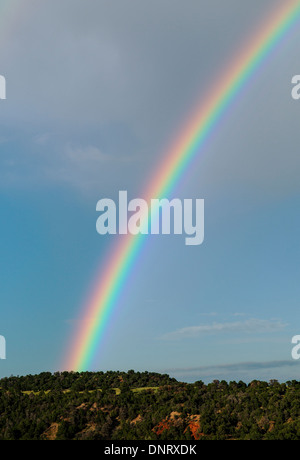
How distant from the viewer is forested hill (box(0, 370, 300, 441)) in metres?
59.9

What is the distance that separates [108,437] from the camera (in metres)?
61.9

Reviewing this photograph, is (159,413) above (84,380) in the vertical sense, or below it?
below

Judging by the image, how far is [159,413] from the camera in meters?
65.1

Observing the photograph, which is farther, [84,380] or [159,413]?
[84,380]

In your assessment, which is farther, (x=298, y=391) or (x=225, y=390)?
(x=225, y=390)

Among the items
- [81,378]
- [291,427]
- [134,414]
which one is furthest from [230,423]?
[81,378]

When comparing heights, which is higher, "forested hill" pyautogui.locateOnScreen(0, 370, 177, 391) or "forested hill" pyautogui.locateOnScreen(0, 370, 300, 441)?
"forested hill" pyautogui.locateOnScreen(0, 370, 177, 391)

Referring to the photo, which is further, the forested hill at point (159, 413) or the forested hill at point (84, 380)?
the forested hill at point (84, 380)

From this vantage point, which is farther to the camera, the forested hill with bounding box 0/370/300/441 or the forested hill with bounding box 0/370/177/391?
the forested hill with bounding box 0/370/177/391

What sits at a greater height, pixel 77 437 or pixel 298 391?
pixel 298 391

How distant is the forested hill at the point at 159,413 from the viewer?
5994 cm
